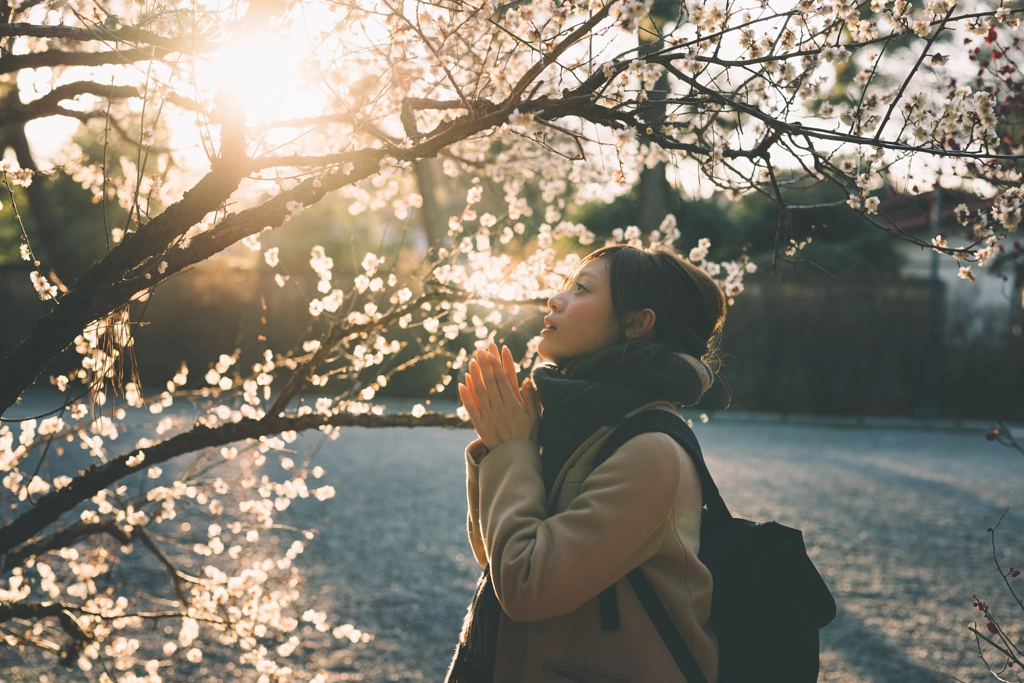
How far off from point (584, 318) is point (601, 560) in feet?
1.79

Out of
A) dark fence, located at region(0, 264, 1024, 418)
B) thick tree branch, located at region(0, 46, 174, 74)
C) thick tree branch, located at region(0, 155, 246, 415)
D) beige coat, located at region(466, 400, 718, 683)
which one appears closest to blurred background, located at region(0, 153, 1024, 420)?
dark fence, located at region(0, 264, 1024, 418)

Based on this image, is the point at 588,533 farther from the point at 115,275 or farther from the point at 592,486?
the point at 115,275

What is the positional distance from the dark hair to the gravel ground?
2.85m

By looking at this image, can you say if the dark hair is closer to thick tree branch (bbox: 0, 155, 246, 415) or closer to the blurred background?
thick tree branch (bbox: 0, 155, 246, 415)

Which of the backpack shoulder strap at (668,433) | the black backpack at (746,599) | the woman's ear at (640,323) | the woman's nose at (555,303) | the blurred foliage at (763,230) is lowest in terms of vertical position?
the black backpack at (746,599)

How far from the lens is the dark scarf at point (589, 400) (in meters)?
1.54

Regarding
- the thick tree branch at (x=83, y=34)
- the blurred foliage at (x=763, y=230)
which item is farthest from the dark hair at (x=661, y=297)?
the blurred foliage at (x=763, y=230)

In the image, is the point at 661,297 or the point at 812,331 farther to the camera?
the point at 812,331

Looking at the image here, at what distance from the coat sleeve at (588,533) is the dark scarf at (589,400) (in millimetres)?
129

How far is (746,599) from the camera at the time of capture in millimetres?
1461

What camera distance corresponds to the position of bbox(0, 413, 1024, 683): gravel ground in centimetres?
462

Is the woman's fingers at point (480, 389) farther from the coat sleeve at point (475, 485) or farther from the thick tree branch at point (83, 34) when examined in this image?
the thick tree branch at point (83, 34)

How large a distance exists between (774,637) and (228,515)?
6613 millimetres

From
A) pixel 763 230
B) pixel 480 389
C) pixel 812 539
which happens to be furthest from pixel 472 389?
pixel 763 230
